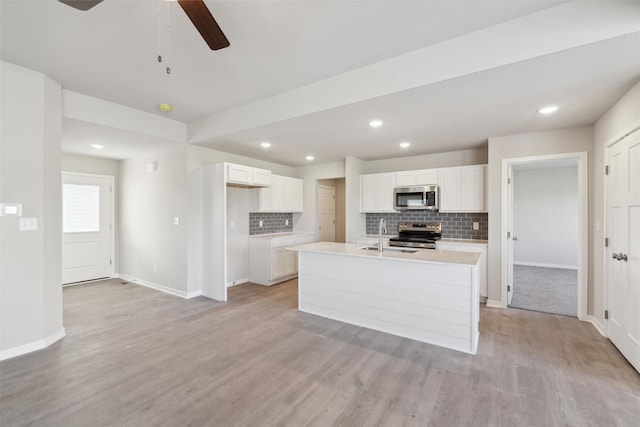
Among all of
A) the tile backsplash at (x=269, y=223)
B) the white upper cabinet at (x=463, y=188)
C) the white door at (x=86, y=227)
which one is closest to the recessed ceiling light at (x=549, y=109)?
the white upper cabinet at (x=463, y=188)

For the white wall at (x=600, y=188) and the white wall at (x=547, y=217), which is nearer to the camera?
the white wall at (x=600, y=188)

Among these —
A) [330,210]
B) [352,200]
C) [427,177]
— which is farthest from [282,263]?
[427,177]

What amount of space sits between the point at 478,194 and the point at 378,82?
118 inches

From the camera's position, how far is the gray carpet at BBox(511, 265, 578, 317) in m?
4.02

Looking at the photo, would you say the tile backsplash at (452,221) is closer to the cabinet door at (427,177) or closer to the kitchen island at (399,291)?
the cabinet door at (427,177)

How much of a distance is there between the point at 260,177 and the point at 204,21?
3.27m

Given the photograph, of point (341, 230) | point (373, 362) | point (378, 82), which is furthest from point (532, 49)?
point (341, 230)

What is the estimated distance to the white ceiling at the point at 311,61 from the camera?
191cm

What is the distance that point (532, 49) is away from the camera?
6.40 feet

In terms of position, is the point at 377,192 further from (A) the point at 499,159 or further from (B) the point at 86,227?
(B) the point at 86,227

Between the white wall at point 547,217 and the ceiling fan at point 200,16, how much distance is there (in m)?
7.63

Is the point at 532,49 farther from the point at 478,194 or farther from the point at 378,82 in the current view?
the point at 478,194

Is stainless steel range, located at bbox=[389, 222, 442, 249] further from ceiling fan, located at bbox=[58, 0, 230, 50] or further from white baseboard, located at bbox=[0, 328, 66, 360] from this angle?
white baseboard, located at bbox=[0, 328, 66, 360]

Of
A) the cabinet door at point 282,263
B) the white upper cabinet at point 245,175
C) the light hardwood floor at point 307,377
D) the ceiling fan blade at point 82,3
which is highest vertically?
the ceiling fan blade at point 82,3
